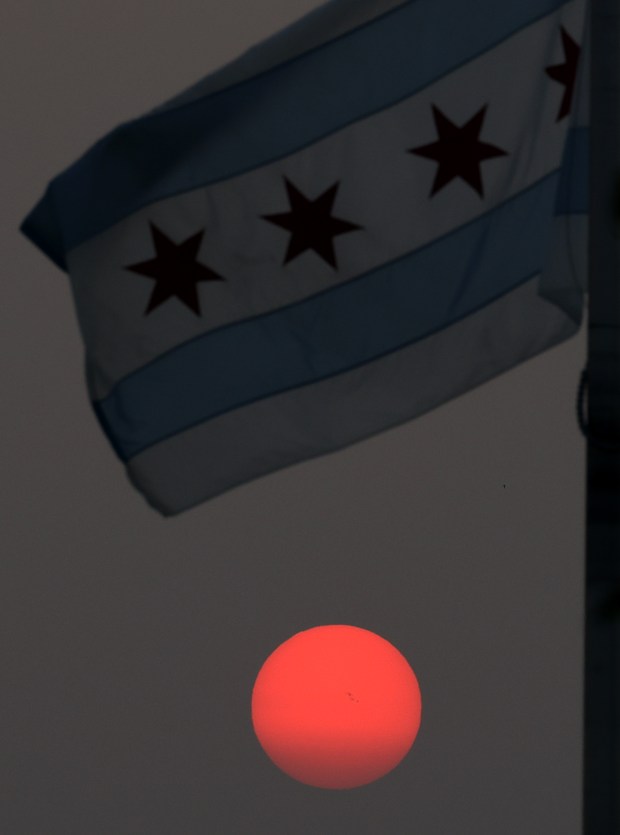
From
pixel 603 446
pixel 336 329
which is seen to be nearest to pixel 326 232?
pixel 336 329

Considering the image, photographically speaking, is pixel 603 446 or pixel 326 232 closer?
pixel 603 446

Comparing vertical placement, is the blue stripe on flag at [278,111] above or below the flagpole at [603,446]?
above

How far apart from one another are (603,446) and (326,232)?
7.75 feet

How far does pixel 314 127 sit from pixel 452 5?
86 cm

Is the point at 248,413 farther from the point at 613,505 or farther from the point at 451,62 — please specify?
the point at 613,505

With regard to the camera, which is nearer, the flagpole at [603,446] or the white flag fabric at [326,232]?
the flagpole at [603,446]

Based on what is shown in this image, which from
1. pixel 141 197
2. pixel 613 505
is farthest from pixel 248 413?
pixel 613 505

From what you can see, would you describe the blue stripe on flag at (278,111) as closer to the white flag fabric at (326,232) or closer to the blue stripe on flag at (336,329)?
the white flag fabric at (326,232)

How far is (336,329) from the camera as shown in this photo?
7.88 meters

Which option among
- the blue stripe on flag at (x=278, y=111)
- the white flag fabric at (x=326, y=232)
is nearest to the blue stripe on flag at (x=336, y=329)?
→ the white flag fabric at (x=326, y=232)

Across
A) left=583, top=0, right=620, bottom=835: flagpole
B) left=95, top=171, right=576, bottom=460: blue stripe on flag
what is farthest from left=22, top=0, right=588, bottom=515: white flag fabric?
left=583, top=0, right=620, bottom=835: flagpole

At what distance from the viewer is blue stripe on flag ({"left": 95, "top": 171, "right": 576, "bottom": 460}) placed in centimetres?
779

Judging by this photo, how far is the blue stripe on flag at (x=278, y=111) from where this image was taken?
778 centimetres

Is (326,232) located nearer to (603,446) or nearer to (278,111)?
(278,111)
